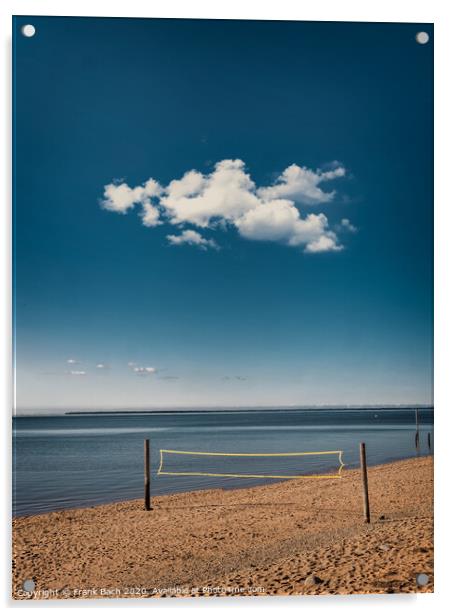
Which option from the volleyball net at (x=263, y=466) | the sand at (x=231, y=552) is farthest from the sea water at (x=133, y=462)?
the sand at (x=231, y=552)

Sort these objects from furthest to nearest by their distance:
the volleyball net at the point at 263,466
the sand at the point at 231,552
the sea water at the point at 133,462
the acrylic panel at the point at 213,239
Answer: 1. the volleyball net at the point at 263,466
2. the sea water at the point at 133,462
3. the acrylic panel at the point at 213,239
4. the sand at the point at 231,552

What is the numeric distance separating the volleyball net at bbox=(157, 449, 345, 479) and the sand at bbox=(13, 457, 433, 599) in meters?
3.09

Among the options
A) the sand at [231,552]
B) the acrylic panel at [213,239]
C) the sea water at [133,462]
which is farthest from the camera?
the sea water at [133,462]

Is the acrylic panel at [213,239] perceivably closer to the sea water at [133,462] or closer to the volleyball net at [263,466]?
the sea water at [133,462]

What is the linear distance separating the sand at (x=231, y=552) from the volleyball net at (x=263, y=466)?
10.1ft

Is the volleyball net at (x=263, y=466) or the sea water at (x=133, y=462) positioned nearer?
the sea water at (x=133, y=462)

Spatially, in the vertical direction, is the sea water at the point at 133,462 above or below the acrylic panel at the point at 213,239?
below

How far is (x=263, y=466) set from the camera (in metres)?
11.7

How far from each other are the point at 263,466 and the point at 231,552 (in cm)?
716

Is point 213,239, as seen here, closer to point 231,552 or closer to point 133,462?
point 231,552

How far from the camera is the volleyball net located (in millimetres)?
10141

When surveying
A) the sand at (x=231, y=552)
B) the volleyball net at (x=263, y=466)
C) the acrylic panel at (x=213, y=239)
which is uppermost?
the acrylic panel at (x=213, y=239)

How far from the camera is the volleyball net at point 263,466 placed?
1014 centimetres
